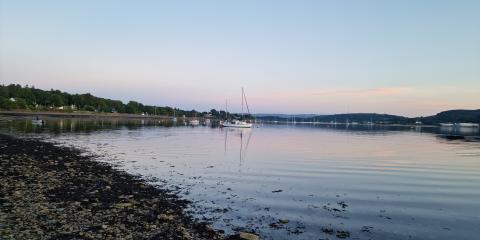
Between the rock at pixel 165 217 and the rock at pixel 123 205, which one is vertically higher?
the rock at pixel 123 205

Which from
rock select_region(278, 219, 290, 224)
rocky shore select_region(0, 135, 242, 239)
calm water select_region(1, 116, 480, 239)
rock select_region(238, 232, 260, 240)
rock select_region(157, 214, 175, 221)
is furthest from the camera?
rock select_region(278, 219, 290, 224)

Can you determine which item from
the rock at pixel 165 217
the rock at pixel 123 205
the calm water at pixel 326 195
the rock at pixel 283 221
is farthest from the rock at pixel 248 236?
the rock at pixel 123 205

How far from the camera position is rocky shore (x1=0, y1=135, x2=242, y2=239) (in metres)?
13.1

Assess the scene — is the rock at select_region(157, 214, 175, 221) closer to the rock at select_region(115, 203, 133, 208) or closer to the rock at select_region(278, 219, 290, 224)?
the rock at select_region(115, 203, 133, 208)

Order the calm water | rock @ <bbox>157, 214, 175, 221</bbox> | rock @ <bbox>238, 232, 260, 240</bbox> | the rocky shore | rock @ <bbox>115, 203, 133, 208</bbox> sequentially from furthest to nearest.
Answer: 1. rock @ <bbox>115, 203, 133, 208</bbox>
2. the calm water
3. rock @ <bbox>157, 214, 175, 221</bbox>
4. rock @ <bbox>238, 232, 260, 240</bbox>
5. the rocky shore

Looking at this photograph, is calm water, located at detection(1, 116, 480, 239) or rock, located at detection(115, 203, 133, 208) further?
rock, located at detection(115, 203, 133, 208)

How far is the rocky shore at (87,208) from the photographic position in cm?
1314

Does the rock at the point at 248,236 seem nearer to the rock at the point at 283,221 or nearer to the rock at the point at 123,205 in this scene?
the rock at the point at 283,221

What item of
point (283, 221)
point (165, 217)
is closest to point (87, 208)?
point (165, 217)

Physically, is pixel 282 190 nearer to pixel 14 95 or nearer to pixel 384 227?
pixel 384 227

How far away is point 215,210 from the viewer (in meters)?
18.2

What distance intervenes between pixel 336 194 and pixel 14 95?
20640 cm

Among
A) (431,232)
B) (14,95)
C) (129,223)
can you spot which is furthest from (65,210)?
(14,95)

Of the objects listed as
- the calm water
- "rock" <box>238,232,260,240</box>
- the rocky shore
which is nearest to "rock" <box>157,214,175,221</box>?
the rocky shore
